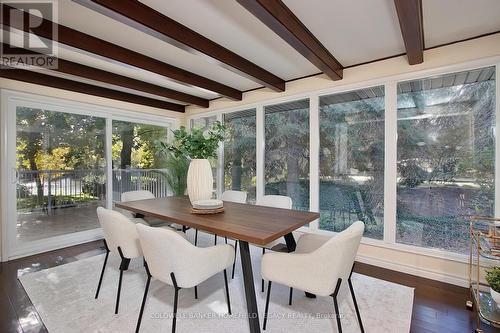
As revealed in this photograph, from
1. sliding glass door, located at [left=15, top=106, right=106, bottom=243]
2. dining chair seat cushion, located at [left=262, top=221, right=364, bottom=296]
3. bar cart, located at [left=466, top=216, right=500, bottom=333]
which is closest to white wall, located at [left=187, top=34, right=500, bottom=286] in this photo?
bar cart, located at [left=466, top=216, right=500, bottom=333]

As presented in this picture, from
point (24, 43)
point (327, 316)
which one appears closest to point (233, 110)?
point (24, 43)

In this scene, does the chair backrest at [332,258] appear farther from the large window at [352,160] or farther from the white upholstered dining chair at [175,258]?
the large window at [352,160]

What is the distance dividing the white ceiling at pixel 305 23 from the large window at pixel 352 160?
→ 55cm

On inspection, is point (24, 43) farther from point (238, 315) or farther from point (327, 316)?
point (327, 316)

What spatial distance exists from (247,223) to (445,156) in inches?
87.7

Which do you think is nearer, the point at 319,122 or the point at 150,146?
the point at 319,122

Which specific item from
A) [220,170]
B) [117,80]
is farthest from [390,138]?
[117,80]

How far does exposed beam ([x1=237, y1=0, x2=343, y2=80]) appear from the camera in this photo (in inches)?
64.6

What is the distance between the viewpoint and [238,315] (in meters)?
1.90

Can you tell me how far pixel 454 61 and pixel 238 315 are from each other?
3.09 meters

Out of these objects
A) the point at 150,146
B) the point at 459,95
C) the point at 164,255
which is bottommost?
the point at 164,255

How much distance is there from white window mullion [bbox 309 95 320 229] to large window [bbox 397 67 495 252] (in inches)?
37.5

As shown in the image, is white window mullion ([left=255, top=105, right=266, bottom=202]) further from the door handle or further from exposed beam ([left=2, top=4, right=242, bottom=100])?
the door handle

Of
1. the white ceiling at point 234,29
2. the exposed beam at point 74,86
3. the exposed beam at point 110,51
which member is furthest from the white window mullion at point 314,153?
the exposed beam at point 74,86
